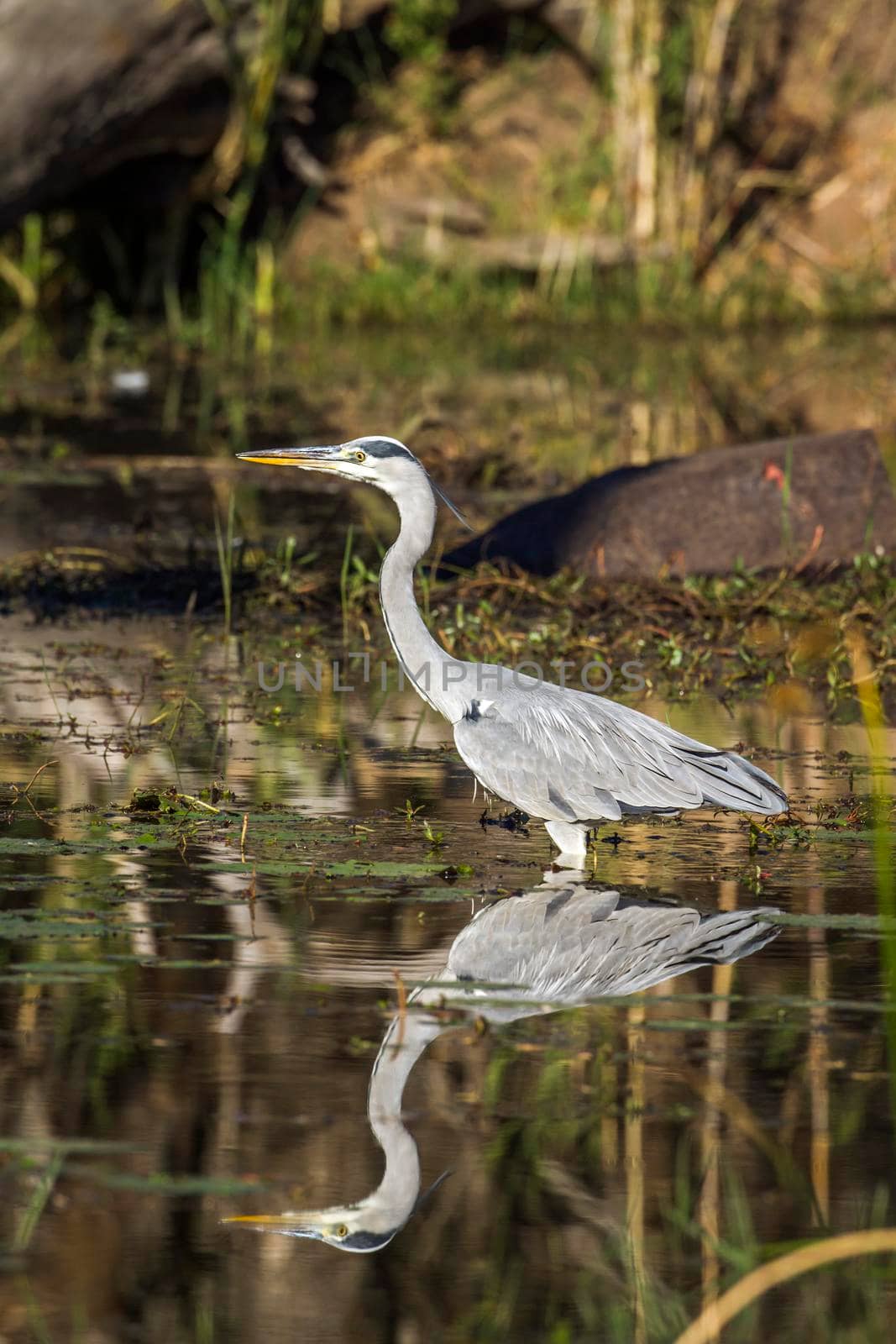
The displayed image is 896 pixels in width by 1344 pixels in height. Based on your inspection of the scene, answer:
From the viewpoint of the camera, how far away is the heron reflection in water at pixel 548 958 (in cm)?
360

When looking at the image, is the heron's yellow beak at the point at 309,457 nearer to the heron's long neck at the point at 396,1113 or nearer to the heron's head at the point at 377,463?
the heron's head at the point at 377,463

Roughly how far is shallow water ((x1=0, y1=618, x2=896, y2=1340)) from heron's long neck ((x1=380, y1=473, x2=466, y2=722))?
30 centimetres

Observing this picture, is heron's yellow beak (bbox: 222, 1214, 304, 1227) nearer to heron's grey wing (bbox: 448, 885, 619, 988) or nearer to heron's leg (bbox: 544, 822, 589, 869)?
heron's grey wing (bbox: 448, 885, 619, 988)

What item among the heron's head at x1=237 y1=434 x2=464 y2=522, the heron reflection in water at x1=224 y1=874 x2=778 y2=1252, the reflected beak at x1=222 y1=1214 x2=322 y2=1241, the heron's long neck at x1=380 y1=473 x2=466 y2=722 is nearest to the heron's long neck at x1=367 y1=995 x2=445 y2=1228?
the heron reflection in water at x1=224 y1=874 x2=778 y2=1252

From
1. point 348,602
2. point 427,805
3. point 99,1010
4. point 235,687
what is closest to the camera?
point 99,1010

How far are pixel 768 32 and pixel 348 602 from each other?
1467 cm

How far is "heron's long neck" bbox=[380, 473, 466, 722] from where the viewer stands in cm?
514

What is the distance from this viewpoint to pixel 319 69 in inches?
782

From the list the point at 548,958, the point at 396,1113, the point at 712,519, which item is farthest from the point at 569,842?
the point at 712,519

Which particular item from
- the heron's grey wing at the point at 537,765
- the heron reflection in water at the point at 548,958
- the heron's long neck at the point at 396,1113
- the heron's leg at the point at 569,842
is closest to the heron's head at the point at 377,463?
the heron's grey wing at the point at 537,765

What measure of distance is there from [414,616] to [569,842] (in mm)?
753

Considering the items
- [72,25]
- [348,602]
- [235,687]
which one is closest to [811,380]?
[72,25]

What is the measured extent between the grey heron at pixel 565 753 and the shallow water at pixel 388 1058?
0.46 ft

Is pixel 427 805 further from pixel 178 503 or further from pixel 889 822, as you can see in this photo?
pixel 178 503
